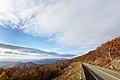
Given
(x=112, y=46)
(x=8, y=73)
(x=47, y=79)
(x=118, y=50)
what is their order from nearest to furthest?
1. (x=118, y=50)
2. (x=112, y=46)
3. (x=47, y=79)
4. (x=8, y=73)

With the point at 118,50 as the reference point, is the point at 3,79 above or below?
below

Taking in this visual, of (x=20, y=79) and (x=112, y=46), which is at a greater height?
(x=112, y=46)

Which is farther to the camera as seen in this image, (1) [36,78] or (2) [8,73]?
(2) [8,73]

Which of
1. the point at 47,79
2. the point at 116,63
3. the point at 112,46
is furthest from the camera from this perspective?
the point at 47,79

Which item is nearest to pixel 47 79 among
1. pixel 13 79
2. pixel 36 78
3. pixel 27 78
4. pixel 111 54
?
pixel 36 78

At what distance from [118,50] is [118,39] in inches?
439

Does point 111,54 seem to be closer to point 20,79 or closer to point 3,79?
point 20,79

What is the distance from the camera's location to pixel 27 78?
267 feet

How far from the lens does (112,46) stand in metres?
57.4

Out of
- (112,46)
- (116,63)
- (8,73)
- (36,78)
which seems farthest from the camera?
(8,73)

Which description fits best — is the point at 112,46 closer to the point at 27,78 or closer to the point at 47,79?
the point at 47,79

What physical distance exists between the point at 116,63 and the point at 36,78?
50.3m

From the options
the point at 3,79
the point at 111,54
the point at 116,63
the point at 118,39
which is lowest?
the point at 3,79

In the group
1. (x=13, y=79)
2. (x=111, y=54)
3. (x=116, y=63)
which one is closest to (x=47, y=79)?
(x=13, y=79)
